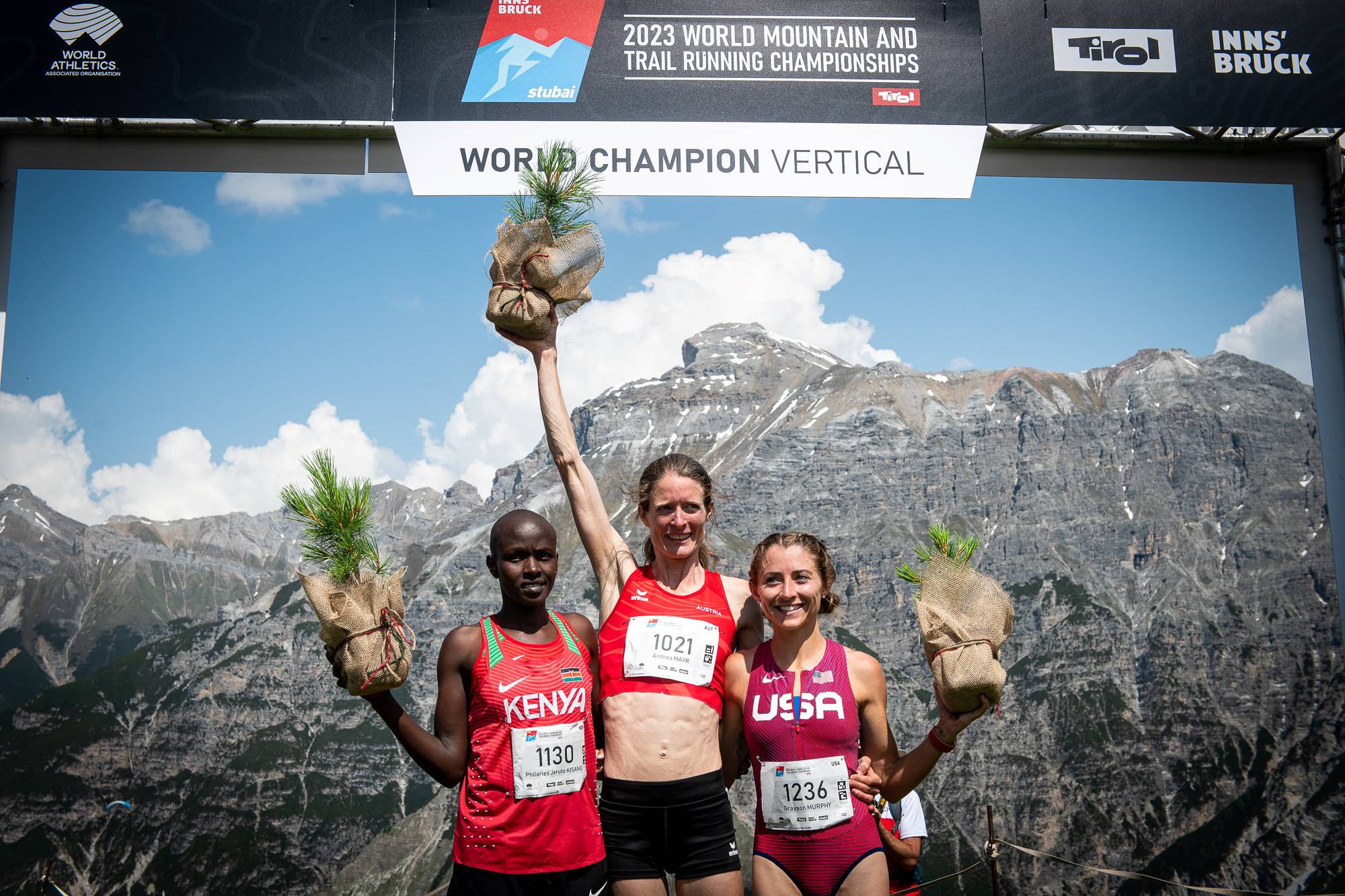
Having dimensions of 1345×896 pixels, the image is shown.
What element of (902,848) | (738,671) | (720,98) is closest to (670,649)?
(738,671)

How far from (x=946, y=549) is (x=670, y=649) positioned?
2.71 feet

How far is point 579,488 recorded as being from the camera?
3.05 metres

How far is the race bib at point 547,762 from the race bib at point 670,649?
278 millimetres

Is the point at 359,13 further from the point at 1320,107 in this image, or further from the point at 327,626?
the point at 1320,107

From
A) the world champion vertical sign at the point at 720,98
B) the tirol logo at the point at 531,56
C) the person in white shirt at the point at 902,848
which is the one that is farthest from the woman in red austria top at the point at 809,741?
the tirol logo at the point at 531,56

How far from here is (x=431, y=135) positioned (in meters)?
5.05

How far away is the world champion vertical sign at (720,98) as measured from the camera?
16.6 feet

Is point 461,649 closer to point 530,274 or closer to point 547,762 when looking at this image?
point 547,762

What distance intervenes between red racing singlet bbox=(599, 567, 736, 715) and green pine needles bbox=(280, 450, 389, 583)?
0.73 meters

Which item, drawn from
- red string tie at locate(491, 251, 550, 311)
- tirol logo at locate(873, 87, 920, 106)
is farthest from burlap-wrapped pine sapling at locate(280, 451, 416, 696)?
tirol logo at locate(873, 87, 920, 106)

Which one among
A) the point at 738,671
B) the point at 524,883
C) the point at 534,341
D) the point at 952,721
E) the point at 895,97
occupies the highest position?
the point at 895,97

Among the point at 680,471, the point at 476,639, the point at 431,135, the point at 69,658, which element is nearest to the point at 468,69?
the point at 431,135

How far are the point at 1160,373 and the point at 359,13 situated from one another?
350ft

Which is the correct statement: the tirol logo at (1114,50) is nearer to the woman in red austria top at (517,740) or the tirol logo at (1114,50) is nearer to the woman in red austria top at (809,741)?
the woman in red austria top at (809,741)
